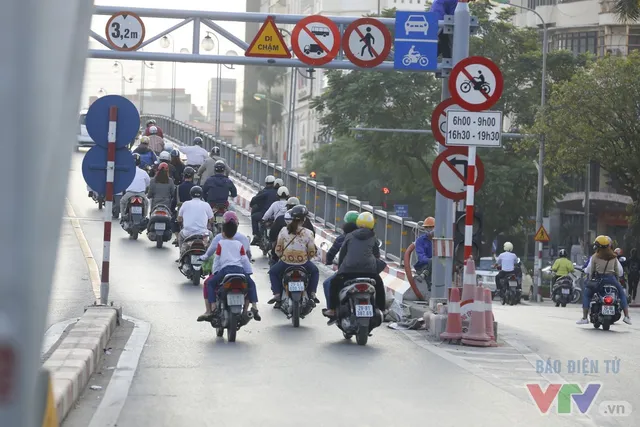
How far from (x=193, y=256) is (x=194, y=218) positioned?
25.4 inches

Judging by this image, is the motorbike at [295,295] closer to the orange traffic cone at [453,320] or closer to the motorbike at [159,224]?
the orange traffic cone at [453,320]

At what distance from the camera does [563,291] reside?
39.5 meters

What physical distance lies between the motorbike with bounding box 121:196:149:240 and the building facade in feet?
130

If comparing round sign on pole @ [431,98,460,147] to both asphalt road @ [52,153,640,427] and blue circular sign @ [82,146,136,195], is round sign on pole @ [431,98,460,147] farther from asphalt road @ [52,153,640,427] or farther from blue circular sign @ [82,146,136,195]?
blue circular sign @ [82,146,136,195]

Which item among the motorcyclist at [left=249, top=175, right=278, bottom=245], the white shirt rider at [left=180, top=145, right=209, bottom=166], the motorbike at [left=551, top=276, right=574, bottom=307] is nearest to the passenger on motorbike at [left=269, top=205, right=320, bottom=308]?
the motorcyclist at [left=249, top=175, right=278, bottom=245]

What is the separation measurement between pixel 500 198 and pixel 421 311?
35.2 meters

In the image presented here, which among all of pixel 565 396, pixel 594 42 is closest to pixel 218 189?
pixel 565 396

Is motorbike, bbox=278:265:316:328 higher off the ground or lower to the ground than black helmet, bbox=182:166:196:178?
lower

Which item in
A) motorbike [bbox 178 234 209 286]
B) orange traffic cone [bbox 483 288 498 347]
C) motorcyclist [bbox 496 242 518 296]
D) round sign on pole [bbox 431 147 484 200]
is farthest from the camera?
motorcyclist [bbox 496 242 518 296]

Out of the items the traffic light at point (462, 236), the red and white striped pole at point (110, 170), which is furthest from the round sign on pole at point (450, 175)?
the red and white striped pole at point (110, 170)

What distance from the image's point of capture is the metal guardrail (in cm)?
2388

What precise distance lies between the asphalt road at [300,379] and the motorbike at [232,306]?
0.70ft

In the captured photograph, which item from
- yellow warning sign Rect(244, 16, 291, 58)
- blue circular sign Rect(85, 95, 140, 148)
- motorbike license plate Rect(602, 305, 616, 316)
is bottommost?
motorbike license plate Rect(602, 305, 616, 316)

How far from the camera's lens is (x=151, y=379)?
10703 millimetres
